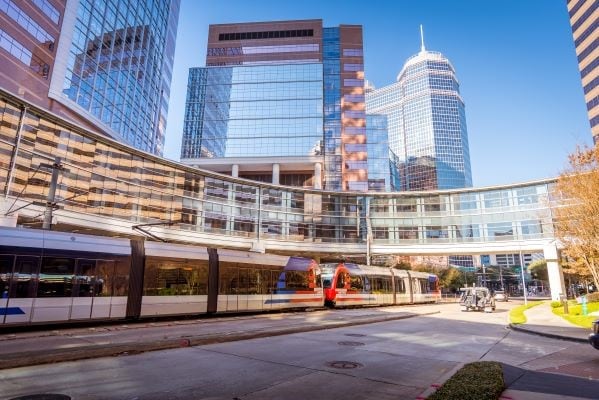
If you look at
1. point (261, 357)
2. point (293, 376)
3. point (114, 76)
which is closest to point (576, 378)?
point (293, 376)

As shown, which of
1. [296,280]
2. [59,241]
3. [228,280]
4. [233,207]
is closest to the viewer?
[59,241]

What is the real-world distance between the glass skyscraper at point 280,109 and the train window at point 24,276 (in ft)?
227

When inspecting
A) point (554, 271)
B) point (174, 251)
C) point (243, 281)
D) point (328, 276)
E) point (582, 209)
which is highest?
point (582, 209)

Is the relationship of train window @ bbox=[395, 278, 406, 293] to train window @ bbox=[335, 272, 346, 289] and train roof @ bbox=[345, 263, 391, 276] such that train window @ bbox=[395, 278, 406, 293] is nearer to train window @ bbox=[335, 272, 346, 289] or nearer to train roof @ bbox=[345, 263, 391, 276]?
train roof @ bbox=[345, 263, 391, 276]

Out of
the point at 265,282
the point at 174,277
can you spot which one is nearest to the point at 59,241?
the point at 174,277

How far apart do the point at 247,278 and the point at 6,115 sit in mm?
26854

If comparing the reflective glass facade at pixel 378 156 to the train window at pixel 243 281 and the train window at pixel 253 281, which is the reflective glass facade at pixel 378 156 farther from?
the train window at pixel 243 281

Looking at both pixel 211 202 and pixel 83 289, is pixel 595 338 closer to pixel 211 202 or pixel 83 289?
pixel 83 289

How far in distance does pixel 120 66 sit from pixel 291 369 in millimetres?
72626

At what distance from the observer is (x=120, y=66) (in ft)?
220

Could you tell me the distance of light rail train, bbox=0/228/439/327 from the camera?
42.4ft

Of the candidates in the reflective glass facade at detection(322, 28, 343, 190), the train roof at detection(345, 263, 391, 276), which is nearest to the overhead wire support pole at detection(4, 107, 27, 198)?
the train roof at detection(345, 263, 391, 276)

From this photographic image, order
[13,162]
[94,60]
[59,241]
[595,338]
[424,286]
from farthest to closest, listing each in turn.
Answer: [94,60] → [424,286] → [13,162] → [59,241] → [595,338]

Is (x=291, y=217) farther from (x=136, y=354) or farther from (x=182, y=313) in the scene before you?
(x=136, y=354)
